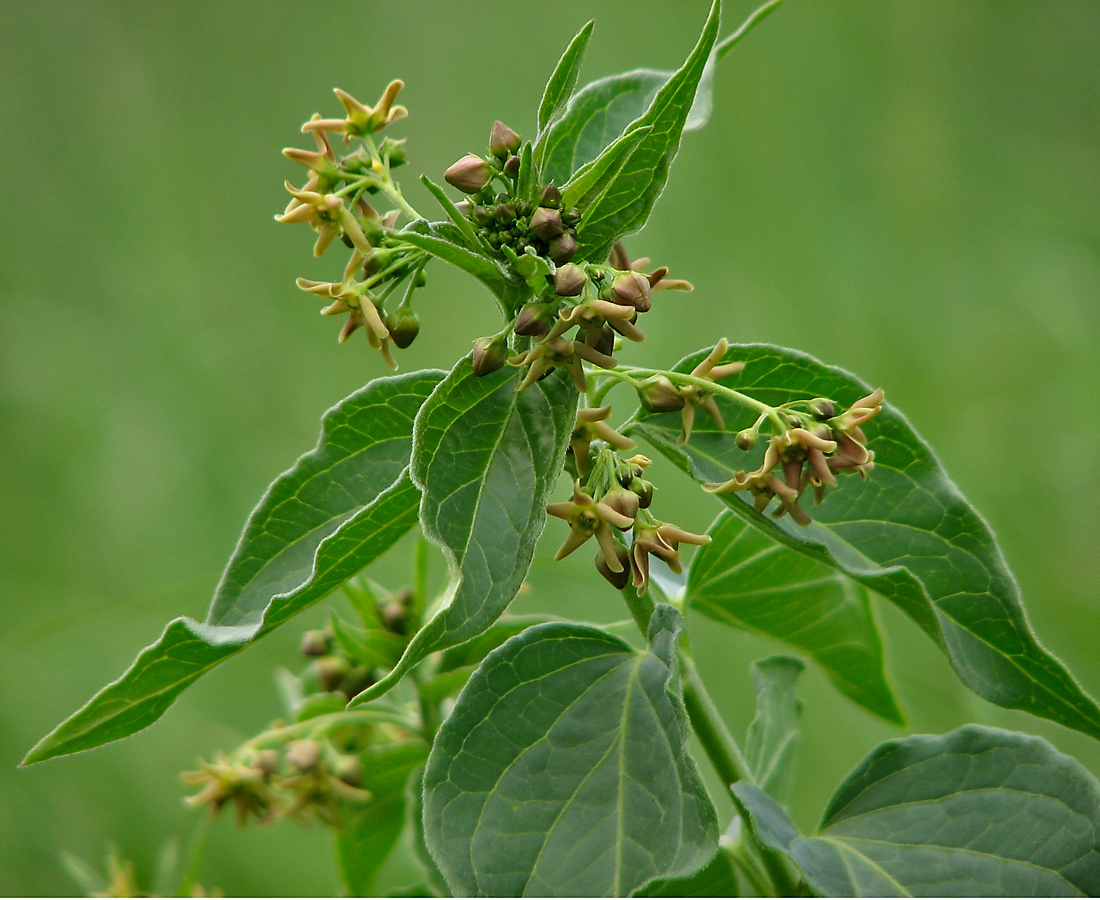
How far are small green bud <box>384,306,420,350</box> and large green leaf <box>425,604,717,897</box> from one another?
16 cm

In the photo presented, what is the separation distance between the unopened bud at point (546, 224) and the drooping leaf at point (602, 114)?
13 centimetres

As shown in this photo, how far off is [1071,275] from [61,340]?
196 centimetres

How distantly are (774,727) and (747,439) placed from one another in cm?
26

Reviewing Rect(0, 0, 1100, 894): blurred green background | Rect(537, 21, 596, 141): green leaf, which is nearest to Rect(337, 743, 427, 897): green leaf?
Rect(537, 21, 596, 141): green leaf

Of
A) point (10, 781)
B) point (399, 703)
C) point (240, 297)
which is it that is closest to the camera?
point (399, 703)

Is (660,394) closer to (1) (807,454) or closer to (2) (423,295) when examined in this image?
(1) (807,454)

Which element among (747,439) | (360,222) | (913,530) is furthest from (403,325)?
(913,530)

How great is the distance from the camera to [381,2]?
97.5 inches

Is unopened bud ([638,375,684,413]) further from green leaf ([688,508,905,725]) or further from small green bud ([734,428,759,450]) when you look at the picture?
green leaf ([688,508,905,725])

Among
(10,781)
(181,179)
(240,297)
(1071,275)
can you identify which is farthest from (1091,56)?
(10,781)

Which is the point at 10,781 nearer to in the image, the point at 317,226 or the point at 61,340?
the point at 61,340

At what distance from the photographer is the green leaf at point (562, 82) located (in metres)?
0.50

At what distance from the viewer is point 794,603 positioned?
0.64m

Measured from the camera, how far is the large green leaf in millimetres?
454
